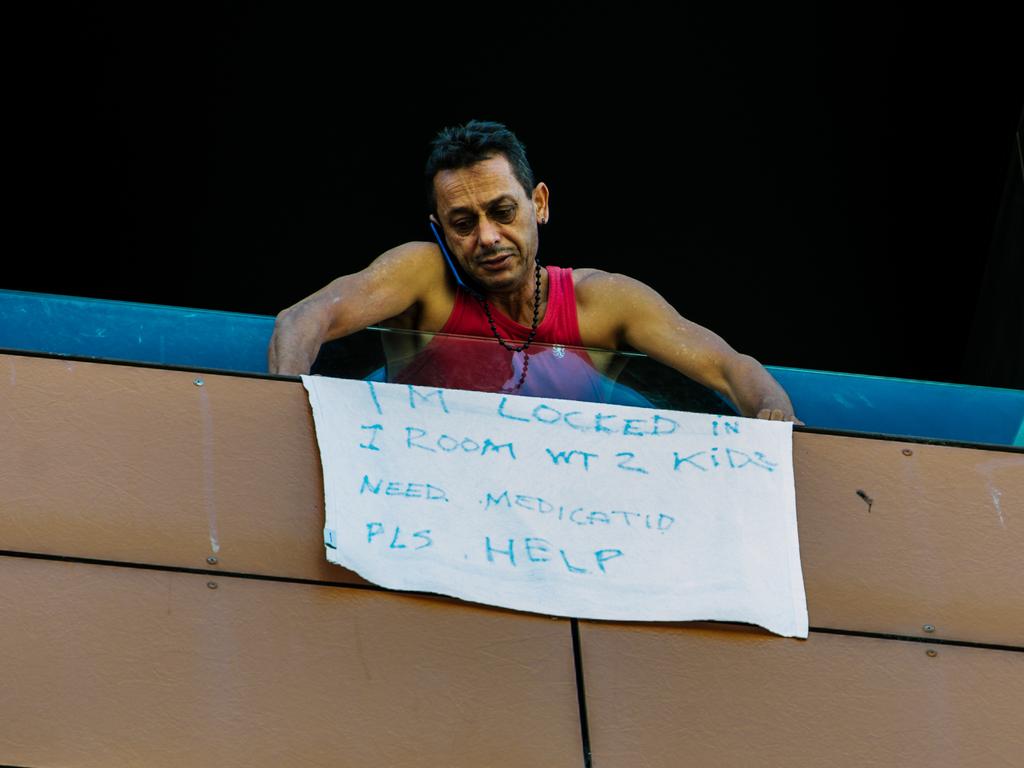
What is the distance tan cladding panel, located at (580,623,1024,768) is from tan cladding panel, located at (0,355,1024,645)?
103 millimetres

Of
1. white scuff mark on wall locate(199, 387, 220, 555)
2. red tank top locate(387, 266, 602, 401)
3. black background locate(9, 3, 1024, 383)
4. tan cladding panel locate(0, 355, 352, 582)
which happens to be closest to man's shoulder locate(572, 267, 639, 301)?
red tank top locate(387, 266, 602, 401)

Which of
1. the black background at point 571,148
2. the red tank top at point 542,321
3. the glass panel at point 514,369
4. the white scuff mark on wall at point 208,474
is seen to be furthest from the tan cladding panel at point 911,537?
the black background at point 571,148

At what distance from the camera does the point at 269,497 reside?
120 inches

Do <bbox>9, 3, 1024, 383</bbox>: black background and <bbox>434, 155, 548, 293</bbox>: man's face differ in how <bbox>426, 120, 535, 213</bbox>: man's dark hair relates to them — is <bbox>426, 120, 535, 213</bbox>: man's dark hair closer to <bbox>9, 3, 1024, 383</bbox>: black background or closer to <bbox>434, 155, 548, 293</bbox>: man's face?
<bbox>434, 155, 548, 293</bbox>: man's face

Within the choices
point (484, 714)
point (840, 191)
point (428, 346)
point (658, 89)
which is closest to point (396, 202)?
point (658, 89)

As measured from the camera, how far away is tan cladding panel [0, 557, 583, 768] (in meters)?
2.62

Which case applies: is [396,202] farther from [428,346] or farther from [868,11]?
[428,346]

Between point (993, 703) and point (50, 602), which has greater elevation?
point (50, 602)

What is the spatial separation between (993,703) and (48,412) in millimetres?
1744

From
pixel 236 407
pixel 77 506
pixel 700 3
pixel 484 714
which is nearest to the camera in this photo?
pixel 484 714

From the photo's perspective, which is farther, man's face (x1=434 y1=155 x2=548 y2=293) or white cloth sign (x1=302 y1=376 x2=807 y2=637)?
man's face (x1=434 y1=155 x2=548 y2=293)

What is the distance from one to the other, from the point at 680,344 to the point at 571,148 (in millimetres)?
2793

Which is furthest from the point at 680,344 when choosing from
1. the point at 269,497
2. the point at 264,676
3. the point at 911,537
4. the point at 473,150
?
the point at 264,676

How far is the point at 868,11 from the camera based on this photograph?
6.11 metres
